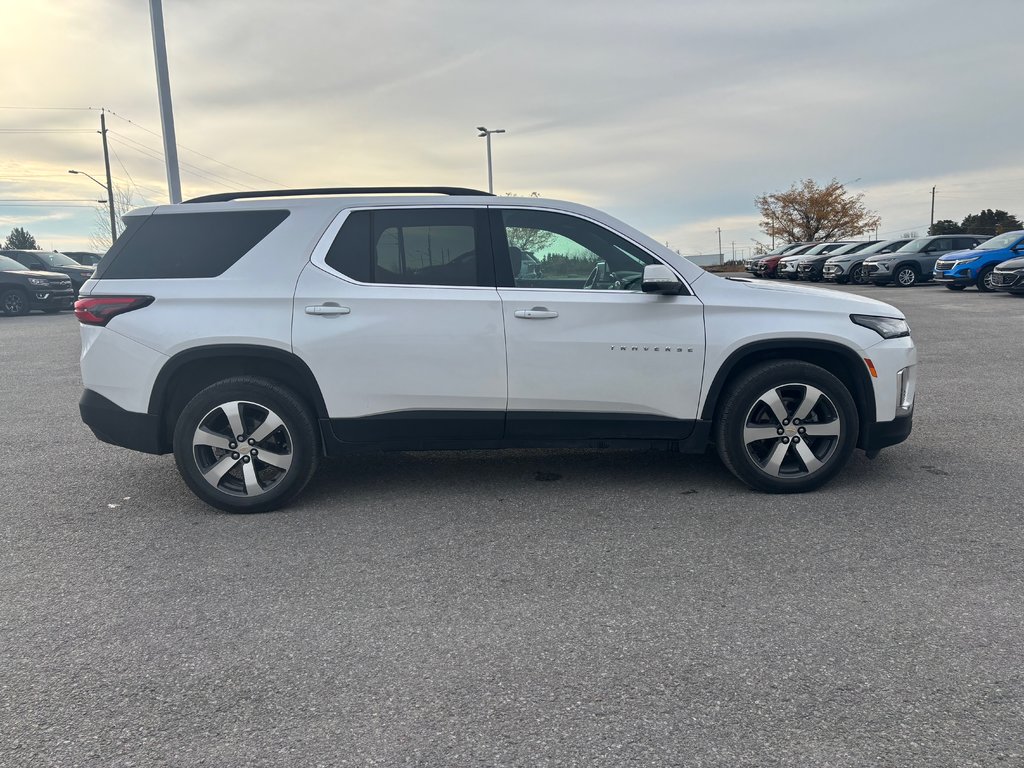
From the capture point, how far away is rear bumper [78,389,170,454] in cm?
457

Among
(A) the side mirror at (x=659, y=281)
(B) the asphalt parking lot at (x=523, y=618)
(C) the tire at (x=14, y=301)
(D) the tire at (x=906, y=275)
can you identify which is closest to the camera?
(B) the asphalt parking lot at (x=523, y=618)

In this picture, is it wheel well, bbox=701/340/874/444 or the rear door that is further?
wheel well, bbox=701/340/874/444

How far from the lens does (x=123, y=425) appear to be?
459 centimetres

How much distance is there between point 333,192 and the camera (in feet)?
16.0

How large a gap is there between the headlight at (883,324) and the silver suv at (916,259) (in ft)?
79.0

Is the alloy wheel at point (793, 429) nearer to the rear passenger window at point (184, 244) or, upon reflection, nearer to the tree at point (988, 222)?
the rear passenger window at point (184, 244)

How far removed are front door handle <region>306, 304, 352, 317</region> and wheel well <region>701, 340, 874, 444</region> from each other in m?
2.22

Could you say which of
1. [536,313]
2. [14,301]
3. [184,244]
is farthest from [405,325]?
[14,301]

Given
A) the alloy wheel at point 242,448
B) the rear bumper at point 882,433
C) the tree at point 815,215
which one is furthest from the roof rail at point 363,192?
the tree at point 815,215

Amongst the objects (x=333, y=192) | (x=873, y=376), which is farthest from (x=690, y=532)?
(x=333, y=192)

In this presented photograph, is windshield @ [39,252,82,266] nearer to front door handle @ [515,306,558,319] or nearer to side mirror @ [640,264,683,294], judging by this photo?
front door handle @ [515,306,558,319]

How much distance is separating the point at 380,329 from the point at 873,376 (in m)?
2.97

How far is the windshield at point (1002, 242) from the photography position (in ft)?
68.2

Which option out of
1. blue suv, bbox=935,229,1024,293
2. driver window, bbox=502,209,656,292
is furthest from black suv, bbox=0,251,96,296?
blue suv, bbox=935,229,1024,293
